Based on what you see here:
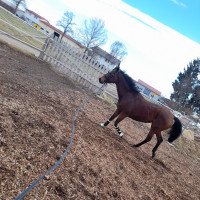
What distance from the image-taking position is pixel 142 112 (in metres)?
9.70

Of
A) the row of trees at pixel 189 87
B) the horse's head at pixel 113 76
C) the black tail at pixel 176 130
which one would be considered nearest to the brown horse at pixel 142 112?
the black tail at pixel 176 130

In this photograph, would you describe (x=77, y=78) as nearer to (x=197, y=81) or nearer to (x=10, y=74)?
(x=10, y=74)

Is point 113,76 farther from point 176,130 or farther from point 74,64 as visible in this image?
point 74,64

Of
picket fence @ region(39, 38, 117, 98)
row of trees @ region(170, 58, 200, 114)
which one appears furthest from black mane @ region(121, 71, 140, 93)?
row of trees @ region(170, 58, 200, 114)

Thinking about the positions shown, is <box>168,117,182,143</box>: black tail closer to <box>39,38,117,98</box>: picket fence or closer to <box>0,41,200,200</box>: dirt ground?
<box>0,41,200,200</box>: dirt ground

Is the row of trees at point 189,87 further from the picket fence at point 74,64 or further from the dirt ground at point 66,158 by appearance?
the dirt ground at point 66,158

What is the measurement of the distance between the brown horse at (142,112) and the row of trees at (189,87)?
4618cm

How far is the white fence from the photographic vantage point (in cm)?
1695

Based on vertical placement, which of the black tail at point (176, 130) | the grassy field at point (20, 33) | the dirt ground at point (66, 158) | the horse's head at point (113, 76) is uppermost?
the horse's head at point (113, 76)

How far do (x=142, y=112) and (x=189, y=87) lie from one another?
171 feet

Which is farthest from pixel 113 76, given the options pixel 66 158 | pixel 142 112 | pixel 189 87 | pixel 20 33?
pixel 189 87

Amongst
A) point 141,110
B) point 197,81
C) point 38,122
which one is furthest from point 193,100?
point 38,122

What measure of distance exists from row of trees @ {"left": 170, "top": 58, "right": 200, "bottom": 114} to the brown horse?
46178mm

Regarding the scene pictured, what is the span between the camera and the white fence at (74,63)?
17.0 meters
